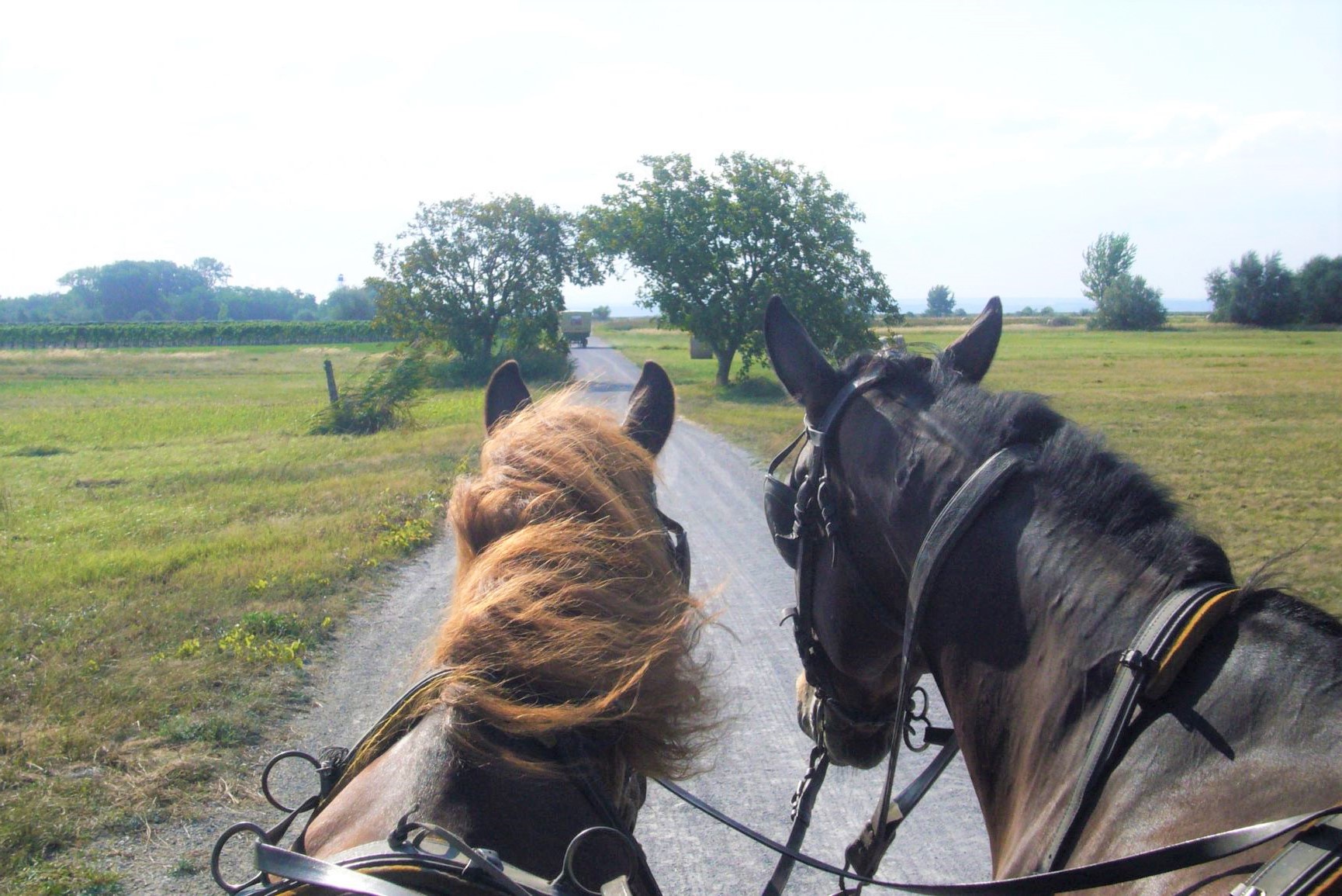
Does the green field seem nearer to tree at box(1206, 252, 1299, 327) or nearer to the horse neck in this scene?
the horse neck

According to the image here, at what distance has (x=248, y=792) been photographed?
3963mm

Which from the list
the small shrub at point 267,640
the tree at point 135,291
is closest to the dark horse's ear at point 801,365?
the small shrub at point 267,640

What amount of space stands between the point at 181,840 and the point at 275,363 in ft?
160

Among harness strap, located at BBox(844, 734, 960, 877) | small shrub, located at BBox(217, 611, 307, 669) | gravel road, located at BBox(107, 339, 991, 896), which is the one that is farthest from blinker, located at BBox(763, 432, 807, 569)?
small shrub, located at BBox(217, 611, 307, 669)

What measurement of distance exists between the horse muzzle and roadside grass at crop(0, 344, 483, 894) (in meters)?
2.61

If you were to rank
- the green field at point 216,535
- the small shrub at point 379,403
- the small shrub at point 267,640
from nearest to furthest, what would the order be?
the green field at point 216,535 → the small shrub at point 267,640 → the small shrub at point 379,403

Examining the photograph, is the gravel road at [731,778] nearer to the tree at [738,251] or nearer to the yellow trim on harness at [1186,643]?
the yellow trim on harness at [1186,643]

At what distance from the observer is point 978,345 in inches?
88.1

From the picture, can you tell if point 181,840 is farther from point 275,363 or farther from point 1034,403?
point 275,363

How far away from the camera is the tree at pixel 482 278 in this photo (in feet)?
89.9

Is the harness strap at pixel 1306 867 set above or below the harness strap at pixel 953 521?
below

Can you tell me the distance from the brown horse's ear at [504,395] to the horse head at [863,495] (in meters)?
0.65

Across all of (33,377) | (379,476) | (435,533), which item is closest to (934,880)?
(435,533)

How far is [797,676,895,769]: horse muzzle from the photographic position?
242 cm
